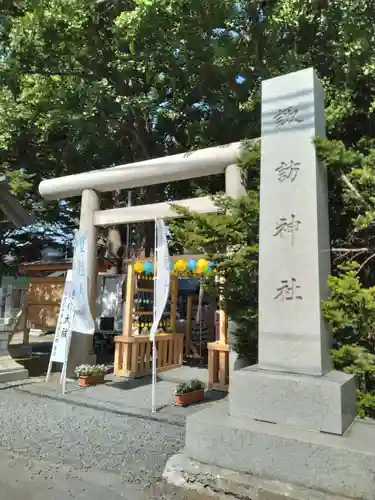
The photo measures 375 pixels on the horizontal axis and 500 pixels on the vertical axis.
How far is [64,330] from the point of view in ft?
24.8

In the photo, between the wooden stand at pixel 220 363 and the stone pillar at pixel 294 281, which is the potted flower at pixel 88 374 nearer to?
the wooden stand at pixel 220 363

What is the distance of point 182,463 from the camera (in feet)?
12.1

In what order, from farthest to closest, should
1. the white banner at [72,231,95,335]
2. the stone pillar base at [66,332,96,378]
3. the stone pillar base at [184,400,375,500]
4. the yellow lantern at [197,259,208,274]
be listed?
the stone pillar base at [66,332,96,378] < the yellow lantern at [197,259,208,274] < the white banner at [72,231,95,335] < the stone pillar base at [184,400,375,500]

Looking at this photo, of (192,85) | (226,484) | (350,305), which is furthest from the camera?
(192,85)

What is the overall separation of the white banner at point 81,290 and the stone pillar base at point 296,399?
4.09 metres

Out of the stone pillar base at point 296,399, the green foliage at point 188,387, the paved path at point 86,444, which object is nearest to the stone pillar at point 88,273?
the paved path at point 86,444

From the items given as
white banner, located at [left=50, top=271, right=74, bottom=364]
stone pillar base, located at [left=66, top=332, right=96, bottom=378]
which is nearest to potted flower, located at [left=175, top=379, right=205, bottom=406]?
white banner, located at [left=50, top=271, right=74, bottom=364]

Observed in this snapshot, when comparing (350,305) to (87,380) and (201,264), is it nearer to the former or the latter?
(201,264)

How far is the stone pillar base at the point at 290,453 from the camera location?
3.03 metres

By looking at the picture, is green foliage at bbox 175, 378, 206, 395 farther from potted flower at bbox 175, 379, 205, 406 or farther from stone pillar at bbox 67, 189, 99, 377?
stone pillar at bbox 67, 189, 99, 377

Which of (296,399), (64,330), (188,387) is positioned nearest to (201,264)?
(188,387)

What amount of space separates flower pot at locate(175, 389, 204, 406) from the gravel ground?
853 mm

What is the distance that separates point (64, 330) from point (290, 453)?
17.3ft

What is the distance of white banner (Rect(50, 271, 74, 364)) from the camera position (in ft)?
24.2
